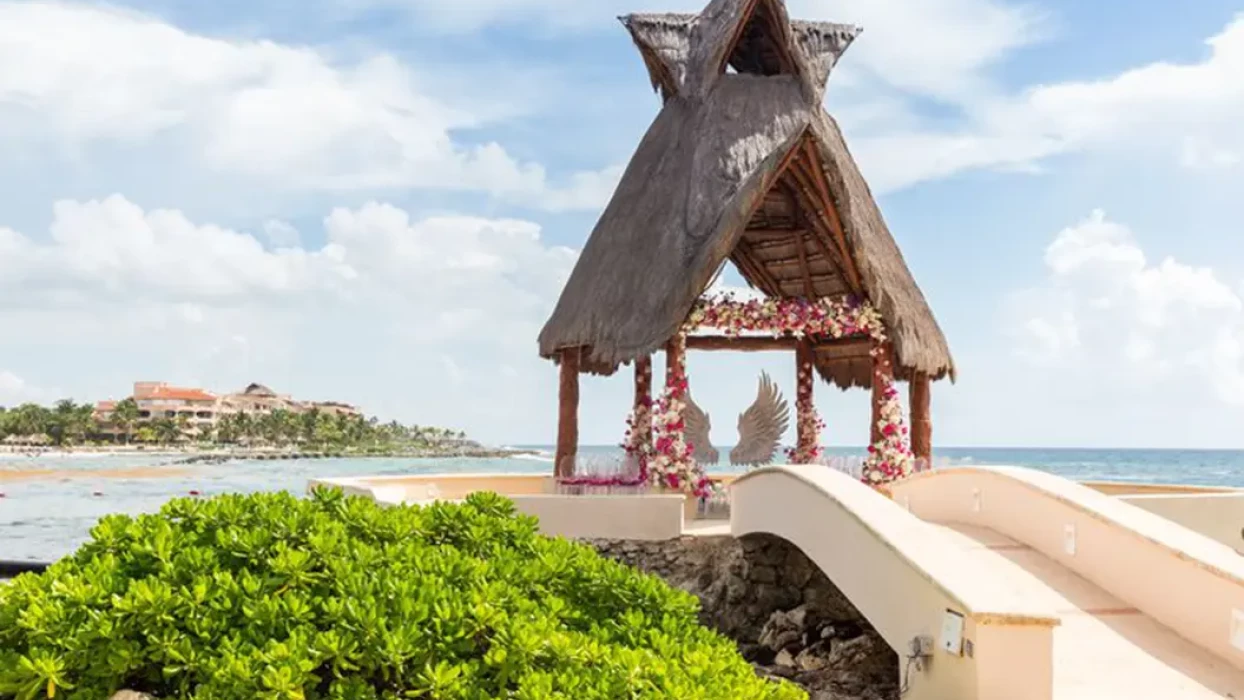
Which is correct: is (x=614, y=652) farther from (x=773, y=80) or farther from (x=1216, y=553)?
(x=773, y=80)

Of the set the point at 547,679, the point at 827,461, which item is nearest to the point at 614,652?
the point at 547,679

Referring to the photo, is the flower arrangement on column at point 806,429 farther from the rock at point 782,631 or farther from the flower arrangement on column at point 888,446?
the rock at point 782,631

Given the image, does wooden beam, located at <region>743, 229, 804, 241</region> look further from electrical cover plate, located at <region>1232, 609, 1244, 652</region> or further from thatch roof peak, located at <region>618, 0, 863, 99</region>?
electrical cover plate, located at <region>1232, 609, 1244, 652</region>

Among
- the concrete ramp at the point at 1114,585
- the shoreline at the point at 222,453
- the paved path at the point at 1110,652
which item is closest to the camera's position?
the paved path at the point at 1110,652

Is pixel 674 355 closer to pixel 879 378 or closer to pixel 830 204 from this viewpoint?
pixel 830 204

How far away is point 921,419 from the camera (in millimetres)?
16312

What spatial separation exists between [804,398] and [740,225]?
4364mm

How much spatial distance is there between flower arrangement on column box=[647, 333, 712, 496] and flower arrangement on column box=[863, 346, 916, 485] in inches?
102

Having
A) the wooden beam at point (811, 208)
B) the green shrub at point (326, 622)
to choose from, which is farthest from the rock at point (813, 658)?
the wooden beam at point (811, 208)

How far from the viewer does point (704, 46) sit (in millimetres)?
16281

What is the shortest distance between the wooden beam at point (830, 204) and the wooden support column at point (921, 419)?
1898 millimetres

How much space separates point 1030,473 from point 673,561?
12.3 feet

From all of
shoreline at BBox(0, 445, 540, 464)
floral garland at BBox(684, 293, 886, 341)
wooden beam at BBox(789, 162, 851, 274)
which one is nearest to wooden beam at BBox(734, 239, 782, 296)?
wooden beam at BBox(789, 162, 851, 274)

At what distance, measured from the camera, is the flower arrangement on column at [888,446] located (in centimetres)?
1555
